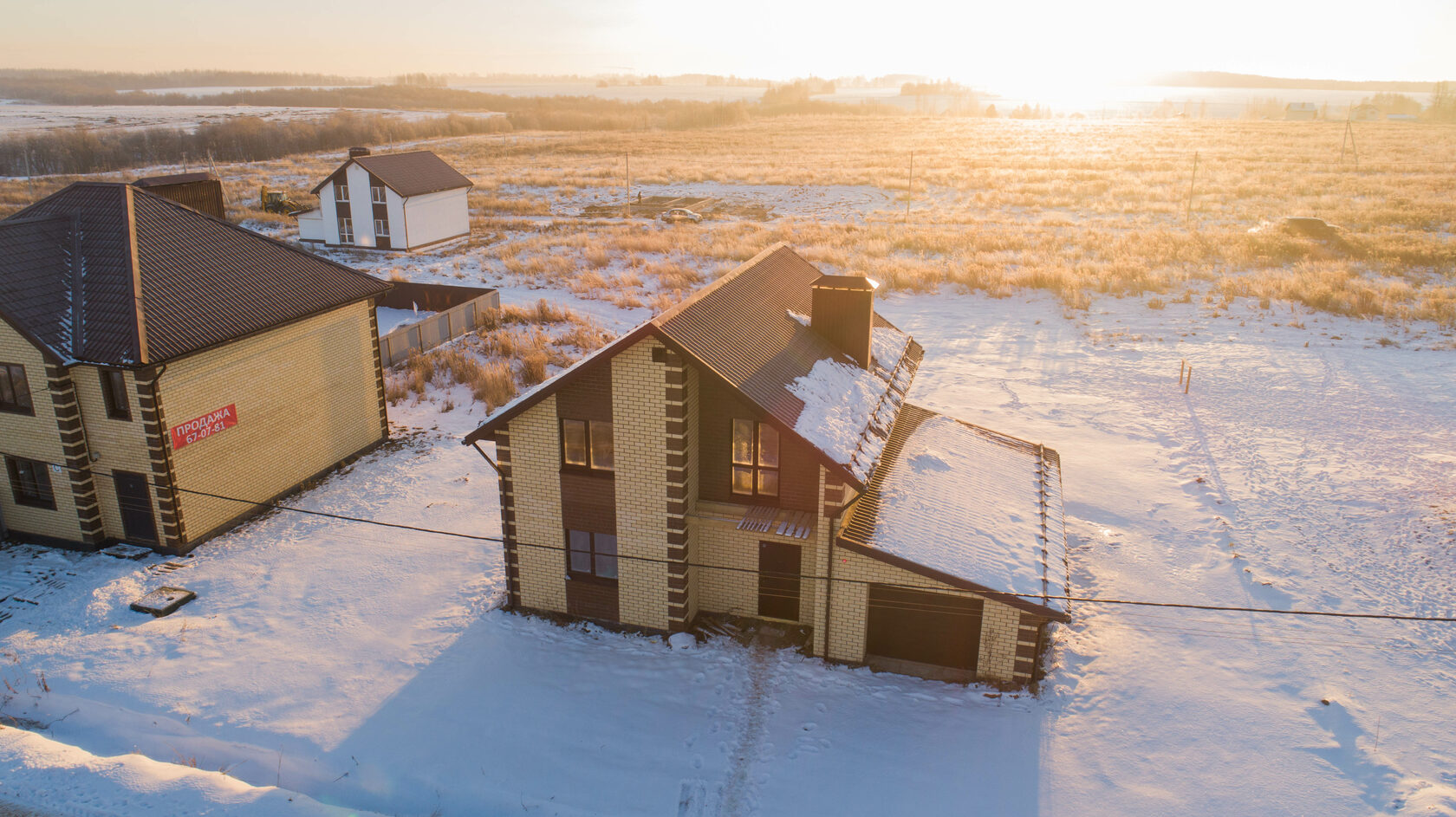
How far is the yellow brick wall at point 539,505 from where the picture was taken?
15352mm

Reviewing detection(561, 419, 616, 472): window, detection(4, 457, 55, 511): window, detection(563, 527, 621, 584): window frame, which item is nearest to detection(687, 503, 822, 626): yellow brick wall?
detection(563, 527, 621, 584): window frame

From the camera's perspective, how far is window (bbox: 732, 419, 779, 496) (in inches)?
579

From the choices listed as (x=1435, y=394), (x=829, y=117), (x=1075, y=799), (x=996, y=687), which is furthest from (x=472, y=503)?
(x=829, y=117)

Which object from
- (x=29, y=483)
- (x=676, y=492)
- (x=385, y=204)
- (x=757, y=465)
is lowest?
(x=29, y=483)

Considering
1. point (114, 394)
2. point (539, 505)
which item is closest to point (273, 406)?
point (114, 394)

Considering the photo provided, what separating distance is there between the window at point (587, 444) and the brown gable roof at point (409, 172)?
36.7m

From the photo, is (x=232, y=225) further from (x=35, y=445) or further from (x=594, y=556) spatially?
(x=594, y=556)

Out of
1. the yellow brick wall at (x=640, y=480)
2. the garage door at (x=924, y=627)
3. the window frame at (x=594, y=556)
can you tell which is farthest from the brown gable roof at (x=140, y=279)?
the garage door at (x=924, y=627)

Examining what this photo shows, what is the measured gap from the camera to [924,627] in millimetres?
14500

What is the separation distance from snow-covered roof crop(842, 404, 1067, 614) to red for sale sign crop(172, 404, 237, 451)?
14.1 metres

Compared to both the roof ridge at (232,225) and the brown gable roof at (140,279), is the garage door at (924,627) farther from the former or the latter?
the roof ridge at (232,225)

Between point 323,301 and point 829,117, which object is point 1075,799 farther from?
point 829,117

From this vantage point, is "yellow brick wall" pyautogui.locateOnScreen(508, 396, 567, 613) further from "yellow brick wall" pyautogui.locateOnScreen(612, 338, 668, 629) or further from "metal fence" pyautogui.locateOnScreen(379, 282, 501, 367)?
"metal fence" pyautogui.locateOnScreen(379, 282, 501, 367)

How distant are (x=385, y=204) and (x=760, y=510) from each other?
40.8 m
